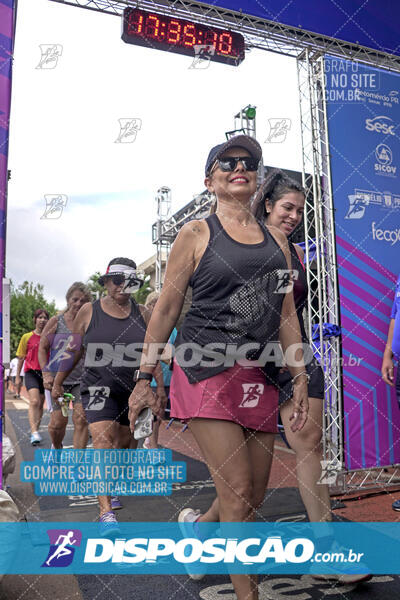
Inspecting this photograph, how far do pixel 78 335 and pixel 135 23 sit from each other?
316cm

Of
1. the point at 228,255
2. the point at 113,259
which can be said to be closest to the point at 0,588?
the point at 228,255

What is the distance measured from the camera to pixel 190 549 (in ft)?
9.25

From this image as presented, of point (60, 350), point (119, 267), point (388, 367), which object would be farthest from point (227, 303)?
point (60, 350)

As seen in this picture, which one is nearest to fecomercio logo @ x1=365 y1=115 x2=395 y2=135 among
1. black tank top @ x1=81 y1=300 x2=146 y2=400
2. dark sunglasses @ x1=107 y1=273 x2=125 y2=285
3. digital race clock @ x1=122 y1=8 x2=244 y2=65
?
digital race clock @ x1=122 y1=8 x2=244 y2=65

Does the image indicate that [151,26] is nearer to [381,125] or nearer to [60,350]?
[381,125]

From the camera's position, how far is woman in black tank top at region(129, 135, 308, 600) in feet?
6.82

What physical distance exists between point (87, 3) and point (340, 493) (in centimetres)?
512

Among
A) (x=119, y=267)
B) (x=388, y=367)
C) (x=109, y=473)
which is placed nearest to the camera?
(x=109, y=473)

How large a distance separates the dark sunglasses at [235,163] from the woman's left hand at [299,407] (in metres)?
1.01

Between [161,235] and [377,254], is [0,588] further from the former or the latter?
[161,235]

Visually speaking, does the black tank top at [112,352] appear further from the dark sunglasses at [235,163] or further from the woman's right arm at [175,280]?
the dark sunglasses at [235,163]

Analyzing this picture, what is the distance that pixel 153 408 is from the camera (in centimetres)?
225

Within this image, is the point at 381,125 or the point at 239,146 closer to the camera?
the point at 239,146

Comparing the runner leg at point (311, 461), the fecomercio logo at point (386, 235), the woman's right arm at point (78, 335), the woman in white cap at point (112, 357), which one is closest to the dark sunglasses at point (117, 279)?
the woman in white cap at point (112, 357)
